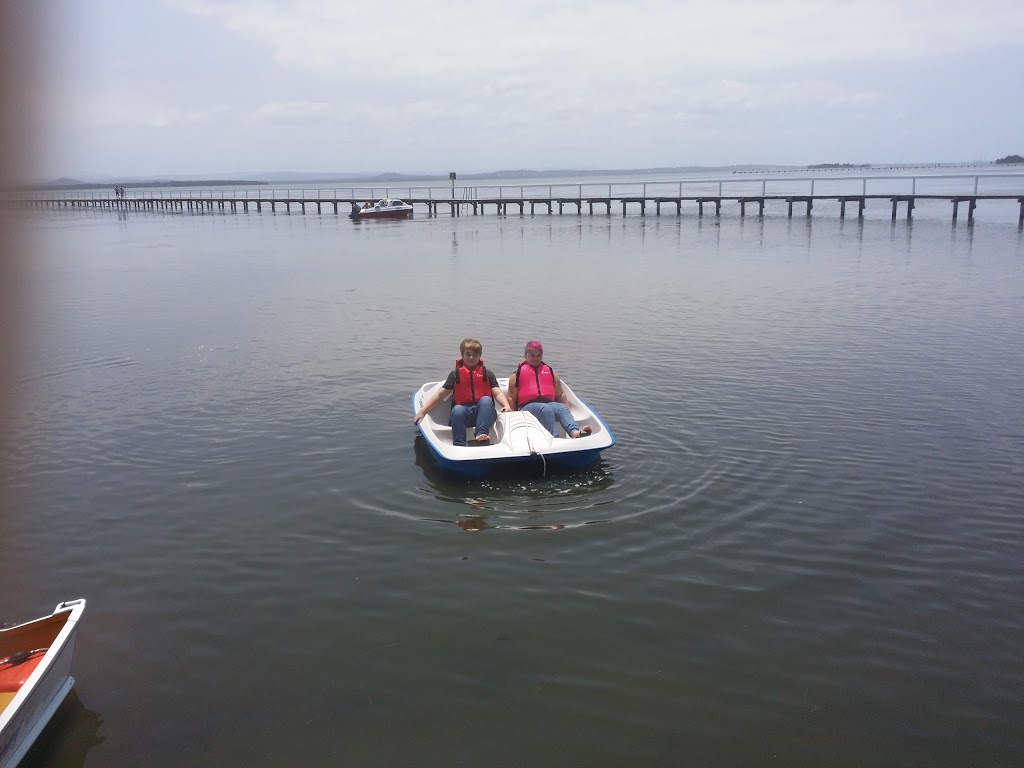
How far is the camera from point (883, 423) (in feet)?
38.5

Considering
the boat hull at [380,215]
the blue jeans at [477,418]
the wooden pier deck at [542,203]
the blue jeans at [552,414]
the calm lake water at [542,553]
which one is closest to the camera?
the calm lake water at [542,553]

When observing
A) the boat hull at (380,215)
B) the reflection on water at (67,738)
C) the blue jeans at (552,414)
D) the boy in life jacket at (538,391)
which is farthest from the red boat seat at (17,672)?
the boat hull at (380,215)

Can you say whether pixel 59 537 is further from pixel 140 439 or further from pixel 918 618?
pixel 918 618

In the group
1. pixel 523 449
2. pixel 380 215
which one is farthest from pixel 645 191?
pixel 523 449

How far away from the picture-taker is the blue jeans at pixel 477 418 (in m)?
10.6

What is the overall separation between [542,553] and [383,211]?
60.6m

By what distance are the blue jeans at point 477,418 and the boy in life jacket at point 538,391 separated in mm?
436

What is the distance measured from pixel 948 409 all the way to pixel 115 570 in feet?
36.4

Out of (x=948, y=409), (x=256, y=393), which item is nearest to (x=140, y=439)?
(x=256, y=393)

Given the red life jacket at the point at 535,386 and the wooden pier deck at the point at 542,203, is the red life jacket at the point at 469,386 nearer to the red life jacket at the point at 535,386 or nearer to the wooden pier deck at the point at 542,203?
the red life jacket at the point at 535,386

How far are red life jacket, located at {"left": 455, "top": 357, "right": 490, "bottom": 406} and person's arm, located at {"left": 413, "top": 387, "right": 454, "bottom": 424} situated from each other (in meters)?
0.27

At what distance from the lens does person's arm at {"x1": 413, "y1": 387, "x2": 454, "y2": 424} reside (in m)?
10.9

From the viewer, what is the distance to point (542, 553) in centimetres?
810

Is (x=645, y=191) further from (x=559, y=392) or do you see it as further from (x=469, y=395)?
(x=469, y=395)
